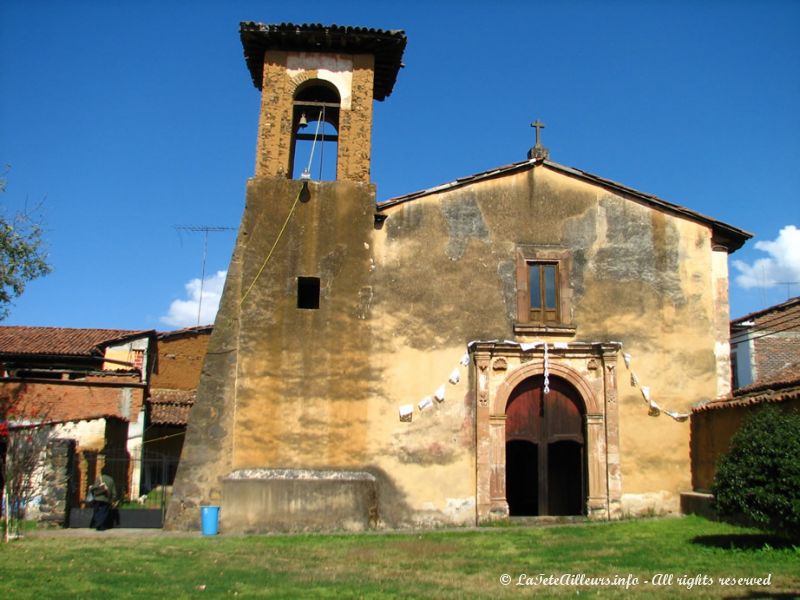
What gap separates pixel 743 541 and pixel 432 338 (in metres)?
7.24

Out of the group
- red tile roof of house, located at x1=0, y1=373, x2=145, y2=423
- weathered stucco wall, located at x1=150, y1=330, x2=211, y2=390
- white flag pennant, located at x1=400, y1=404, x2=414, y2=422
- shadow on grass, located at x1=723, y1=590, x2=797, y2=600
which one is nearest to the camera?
shadow on grass, located at x1=723, y1=590, x2=797, y2=600

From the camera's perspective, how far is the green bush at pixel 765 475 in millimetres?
10820

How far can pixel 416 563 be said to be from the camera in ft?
37.4

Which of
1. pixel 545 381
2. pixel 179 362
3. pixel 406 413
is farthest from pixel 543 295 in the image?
pixel 179 362

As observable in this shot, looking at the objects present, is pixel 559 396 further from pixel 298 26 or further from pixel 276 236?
pixel 298 26

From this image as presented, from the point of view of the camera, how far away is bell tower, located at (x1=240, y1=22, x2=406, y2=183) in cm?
1716

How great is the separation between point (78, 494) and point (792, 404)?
1502 cm

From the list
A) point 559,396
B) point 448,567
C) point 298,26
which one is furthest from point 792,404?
point 298,26

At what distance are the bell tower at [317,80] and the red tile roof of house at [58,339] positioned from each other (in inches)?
554

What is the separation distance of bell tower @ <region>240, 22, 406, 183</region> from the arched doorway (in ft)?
20.4

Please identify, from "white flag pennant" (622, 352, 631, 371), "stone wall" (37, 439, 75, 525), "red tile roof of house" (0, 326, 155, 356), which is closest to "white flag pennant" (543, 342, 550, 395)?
"white flag pennant" (622, 352, 631, 371)

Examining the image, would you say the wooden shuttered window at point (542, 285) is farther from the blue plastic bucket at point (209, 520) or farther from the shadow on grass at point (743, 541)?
the blue plastic bucket at point (209, 520)

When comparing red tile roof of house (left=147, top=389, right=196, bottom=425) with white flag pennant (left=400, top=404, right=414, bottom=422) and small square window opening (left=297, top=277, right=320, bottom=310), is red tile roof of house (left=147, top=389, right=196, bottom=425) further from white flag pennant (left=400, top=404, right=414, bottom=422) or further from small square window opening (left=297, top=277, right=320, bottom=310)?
white flag pennant (left=400, top=404, right=414, bottom=422)

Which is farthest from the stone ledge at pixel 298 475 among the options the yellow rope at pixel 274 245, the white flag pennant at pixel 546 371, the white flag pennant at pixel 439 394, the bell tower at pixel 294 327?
the white flag pennant at pixel 546 371
